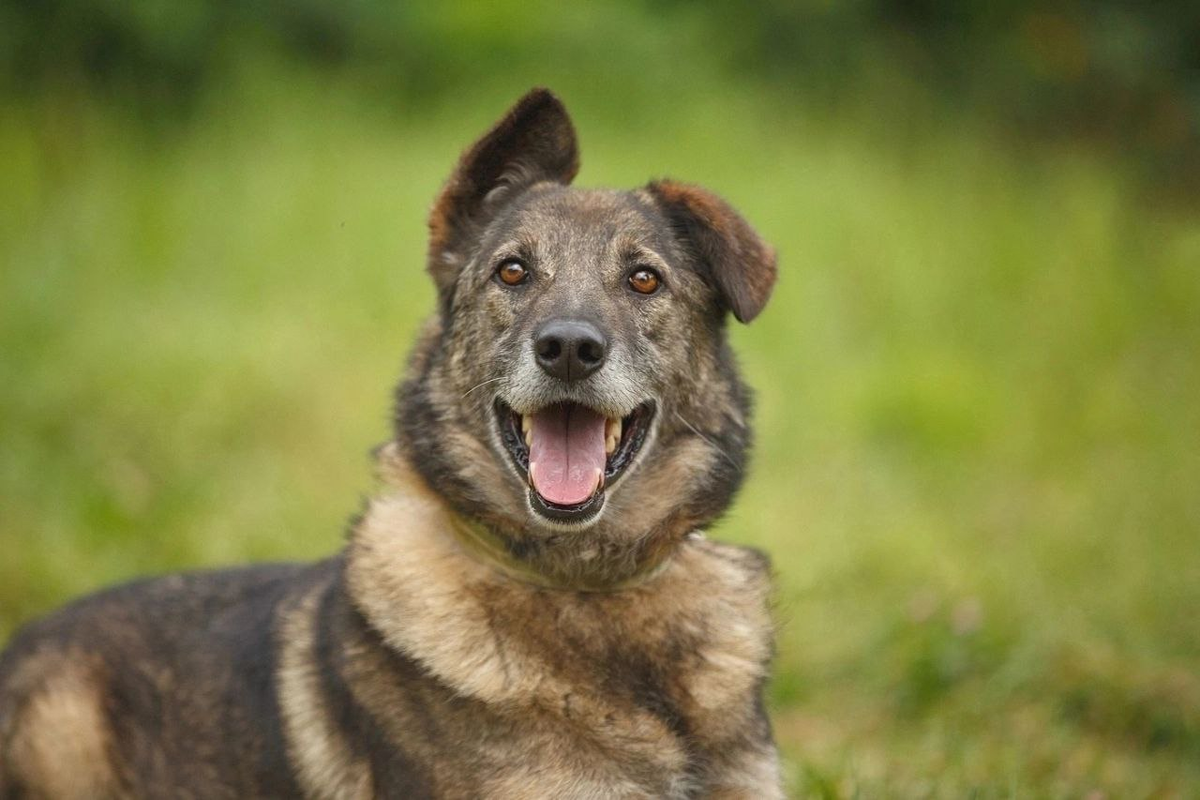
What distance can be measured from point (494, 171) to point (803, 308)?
19.1 ft

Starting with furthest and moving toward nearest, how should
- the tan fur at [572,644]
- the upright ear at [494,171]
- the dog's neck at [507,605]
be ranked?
the upright ear at [494,171] → the dog's neck at [507,605] → the tan fur at [572,644]

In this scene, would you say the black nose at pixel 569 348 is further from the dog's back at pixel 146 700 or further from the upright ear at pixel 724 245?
the dog's back at pixel 146 700

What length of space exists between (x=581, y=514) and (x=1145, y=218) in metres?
9.35

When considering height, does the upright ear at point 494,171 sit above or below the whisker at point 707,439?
above

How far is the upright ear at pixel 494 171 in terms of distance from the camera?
3.94 m

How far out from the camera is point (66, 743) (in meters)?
3.80

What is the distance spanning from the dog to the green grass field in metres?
0.69

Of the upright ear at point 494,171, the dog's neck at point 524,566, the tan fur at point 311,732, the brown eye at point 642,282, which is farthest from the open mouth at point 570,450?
the tan fur at point 311,732

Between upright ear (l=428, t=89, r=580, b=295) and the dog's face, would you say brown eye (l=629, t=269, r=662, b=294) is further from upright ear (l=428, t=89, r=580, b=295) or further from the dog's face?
upright ear (l=428, t=89, r=580, b=295)

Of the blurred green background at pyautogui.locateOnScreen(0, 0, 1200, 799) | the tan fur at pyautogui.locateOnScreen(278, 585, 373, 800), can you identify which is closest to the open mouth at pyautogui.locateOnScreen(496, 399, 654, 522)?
the tan fur at pyautogui.locateOnScreen(278, 585, 373, 800)

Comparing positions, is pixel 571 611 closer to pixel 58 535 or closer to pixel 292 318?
pixel 58 535

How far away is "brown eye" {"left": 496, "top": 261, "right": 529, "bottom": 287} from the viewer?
381 cm

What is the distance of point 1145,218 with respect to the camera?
11.2 metres

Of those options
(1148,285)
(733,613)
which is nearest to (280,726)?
(733,613)
